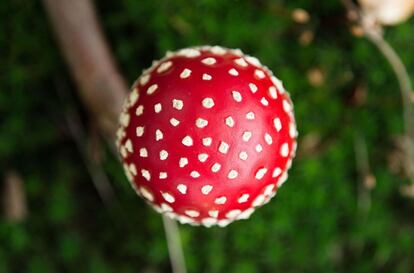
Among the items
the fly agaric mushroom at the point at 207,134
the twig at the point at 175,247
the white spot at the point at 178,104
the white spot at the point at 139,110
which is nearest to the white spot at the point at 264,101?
the fly agaric mushroom at the point at 207,134

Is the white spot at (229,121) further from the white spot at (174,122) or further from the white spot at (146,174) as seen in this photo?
the white spot at (146,174)

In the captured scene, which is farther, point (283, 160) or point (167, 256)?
point (167, 256)

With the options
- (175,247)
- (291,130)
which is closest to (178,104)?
(291,130)

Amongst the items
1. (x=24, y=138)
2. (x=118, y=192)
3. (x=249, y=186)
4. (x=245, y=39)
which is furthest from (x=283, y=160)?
(x=24, y=138)

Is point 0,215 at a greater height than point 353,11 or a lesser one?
lesser

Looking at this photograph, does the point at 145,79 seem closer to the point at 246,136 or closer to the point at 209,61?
the point at 209,61

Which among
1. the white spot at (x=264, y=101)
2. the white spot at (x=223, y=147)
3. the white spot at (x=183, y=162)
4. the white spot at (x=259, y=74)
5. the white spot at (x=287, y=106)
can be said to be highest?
the white spot at (x=259, y=74)

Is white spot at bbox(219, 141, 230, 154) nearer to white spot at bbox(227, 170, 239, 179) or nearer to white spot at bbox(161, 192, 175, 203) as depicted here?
white spot at bbox(227, 170, 239, 179)

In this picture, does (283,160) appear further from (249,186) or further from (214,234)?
(214,234)
